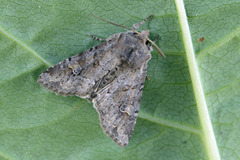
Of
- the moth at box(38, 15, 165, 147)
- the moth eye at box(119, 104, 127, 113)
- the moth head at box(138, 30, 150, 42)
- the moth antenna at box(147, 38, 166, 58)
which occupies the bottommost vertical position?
the moth eye at box(119, 104, 127, 113)

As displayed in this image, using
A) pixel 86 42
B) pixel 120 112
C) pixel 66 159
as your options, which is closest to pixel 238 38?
pixel 120 112

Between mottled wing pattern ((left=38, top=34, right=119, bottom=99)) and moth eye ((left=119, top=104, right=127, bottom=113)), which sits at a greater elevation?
mottled wing pattern ((left=38, top=34, right=119, bottom=99))

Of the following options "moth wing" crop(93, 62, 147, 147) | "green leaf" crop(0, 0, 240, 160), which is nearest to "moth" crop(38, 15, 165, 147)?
"moth wing" crop(93, 62, 147, 147)

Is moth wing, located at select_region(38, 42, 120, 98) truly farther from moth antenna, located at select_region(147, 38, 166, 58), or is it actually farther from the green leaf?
moth antenna, located at select_region(147, 38, 166, 58)

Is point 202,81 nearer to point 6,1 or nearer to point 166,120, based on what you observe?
point 166,120

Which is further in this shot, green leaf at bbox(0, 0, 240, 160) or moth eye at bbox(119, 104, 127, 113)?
moth eye at bbox(119, 104, 127, 113)

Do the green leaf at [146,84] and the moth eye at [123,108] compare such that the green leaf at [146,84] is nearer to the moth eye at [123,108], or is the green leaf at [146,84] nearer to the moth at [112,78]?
the moth at [112,78]

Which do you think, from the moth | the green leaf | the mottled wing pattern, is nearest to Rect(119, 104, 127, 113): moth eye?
the moth

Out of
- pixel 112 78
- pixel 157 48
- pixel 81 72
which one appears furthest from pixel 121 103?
pixel 157 48

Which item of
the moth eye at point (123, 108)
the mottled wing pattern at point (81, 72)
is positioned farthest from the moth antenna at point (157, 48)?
the moth eye at point (123, 108)
